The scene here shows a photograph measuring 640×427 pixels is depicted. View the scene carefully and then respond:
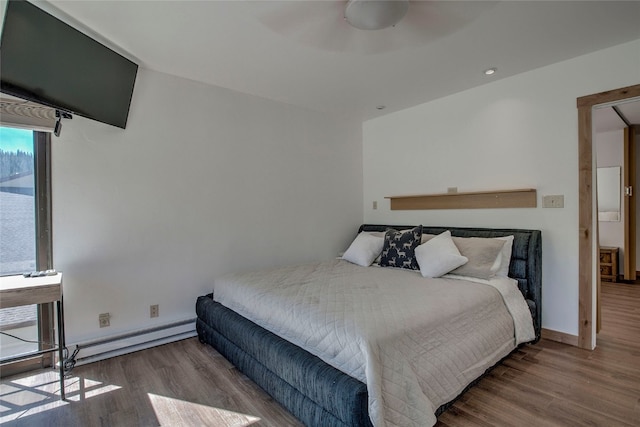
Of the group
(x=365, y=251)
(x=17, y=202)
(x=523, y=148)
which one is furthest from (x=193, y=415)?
(x=523, y=148)

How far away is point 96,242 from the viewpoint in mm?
2637

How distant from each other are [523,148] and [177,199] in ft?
10.7

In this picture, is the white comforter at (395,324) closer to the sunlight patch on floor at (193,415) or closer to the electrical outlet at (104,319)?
the sunlight patch on floor at (193,415)

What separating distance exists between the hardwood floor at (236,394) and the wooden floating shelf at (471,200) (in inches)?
50.8

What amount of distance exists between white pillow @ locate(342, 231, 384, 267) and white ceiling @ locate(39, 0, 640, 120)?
5.18 ft

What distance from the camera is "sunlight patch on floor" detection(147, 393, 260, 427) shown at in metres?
1.83

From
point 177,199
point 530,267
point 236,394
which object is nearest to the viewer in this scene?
point 236,394

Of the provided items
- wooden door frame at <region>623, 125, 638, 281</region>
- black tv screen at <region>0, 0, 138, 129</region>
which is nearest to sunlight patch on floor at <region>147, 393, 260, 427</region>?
black tv screen at <region>0, 0, 138, 129</region>

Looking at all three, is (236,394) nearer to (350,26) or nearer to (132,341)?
(132,341)

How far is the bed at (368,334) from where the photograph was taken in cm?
154

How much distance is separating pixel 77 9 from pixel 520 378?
369cm

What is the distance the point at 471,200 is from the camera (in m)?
3.41

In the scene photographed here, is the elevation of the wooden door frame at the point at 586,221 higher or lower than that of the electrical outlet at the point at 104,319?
higher

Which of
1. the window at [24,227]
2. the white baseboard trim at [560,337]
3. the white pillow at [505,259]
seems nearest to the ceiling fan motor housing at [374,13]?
the white pillow at [505,259]
